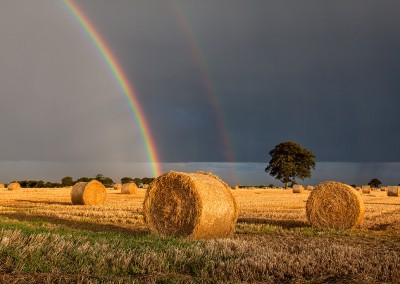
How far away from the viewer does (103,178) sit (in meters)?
88.5

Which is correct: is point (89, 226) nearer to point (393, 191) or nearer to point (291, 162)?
point (393, 191)

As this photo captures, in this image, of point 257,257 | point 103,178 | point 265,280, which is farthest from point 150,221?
point 103,178

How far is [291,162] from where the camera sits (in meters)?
78.1

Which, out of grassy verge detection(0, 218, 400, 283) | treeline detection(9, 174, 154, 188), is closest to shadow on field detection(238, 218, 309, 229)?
grassy verge detection(0, 218, 400, 283)

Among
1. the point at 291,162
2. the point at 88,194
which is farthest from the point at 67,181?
the point at 88,194

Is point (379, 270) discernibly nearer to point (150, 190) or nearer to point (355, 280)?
point (355, 280)

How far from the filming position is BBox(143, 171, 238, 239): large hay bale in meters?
12.4

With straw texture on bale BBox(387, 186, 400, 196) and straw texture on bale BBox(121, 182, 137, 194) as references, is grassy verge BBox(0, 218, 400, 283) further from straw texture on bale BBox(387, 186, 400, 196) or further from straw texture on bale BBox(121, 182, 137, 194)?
straw texture on bale BBox(387, 186, 400, 196)

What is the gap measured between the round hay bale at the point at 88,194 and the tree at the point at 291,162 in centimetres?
5370

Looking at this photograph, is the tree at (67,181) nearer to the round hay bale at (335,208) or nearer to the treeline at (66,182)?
the treeline at (66,182)

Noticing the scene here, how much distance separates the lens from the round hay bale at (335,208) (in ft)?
53.6

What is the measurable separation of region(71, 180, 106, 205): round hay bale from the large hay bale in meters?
13.8

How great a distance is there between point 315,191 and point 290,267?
402 inches

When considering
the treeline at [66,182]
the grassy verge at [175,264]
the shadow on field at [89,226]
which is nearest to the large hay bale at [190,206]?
the shadow on field at [89,226]
